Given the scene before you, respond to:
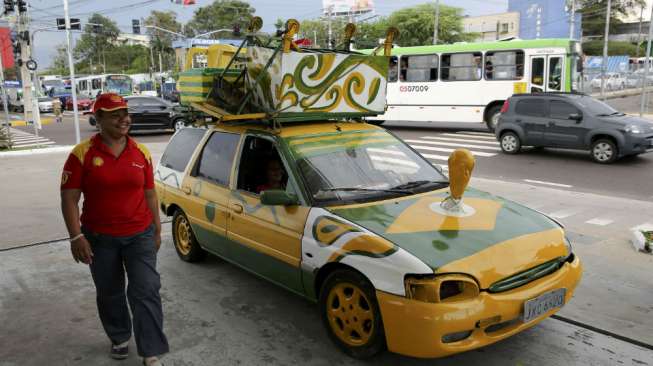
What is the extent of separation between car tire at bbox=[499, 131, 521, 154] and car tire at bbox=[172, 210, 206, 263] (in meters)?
10.3

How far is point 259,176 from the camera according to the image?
475cm

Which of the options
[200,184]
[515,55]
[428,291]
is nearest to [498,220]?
[428,291]

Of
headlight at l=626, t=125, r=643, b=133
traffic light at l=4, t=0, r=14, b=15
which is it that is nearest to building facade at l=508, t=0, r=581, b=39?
headlight at l=626, t=125, r=643, b=133

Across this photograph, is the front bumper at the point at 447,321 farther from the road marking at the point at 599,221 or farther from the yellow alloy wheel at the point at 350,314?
the road marking at the point at 599,221

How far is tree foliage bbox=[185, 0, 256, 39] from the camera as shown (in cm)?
10044

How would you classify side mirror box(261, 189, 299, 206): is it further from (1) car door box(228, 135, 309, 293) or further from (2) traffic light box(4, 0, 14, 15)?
(2) traffic light box(4, 0, 14, 15)

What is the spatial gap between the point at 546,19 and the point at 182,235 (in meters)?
68.0

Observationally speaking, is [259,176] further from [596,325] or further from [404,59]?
[404,59]

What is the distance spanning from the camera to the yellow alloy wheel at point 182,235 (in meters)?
5.58

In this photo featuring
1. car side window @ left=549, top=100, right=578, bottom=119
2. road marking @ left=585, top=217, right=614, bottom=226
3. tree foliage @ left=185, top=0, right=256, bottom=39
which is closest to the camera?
road marking @ left=585, top=217, right=614, bottom=226

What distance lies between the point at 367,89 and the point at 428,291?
2.59 m

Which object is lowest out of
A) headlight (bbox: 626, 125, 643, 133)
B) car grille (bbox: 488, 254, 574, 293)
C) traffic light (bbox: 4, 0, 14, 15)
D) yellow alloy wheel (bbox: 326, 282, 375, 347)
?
yellow alloy wheel (bbox: 326, 282, 375, 347)

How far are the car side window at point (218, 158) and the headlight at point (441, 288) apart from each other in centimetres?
226

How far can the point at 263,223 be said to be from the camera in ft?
13.8
